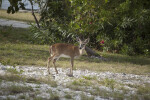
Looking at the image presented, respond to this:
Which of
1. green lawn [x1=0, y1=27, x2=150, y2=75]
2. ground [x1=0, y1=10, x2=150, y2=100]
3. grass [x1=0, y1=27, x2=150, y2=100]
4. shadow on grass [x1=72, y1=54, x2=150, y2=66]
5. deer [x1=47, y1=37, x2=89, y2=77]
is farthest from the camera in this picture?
shadow on grass [x1=72, y1=54, x2=150, y2=66]

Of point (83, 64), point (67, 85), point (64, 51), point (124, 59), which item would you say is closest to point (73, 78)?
point (67, 85)

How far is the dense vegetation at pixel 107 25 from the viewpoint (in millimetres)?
15844

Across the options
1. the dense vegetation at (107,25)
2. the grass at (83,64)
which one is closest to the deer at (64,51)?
the grass at (83,64)

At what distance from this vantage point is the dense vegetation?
52.0 feet

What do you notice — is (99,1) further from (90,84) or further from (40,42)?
(90,84)

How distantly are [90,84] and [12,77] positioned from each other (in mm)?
2193

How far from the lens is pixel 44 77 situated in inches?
348

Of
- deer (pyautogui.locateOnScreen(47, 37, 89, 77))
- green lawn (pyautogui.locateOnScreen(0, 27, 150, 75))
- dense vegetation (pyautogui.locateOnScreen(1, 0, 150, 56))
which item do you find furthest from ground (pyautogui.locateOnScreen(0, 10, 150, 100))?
dense vegetation (pyautogui.locateOnScreen(1, 0, 150, 56))

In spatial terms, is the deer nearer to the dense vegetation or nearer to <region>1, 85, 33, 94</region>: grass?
<region>1, 85, 33, 94</region>: grass

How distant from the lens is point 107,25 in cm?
1688

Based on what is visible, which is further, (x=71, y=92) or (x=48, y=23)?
(x=48, y=23)

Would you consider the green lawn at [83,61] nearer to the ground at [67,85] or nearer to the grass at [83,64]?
the grass at [83,64]

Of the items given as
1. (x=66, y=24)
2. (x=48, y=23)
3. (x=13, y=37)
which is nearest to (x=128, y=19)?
(x=66, y=24)

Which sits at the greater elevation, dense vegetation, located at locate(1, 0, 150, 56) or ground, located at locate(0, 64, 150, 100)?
dense vegetation, located at locate(1, 0, 150, 56)
